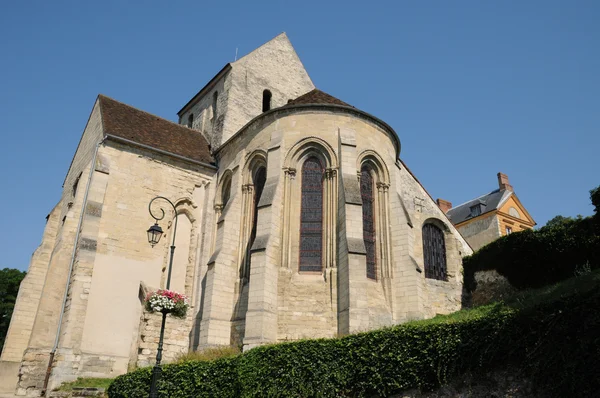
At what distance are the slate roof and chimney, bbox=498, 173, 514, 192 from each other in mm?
385

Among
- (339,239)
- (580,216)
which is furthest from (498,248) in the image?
(339,239)

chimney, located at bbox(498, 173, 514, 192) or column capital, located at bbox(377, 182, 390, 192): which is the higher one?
chimney, located at bbox(498, 173, 514, 192)

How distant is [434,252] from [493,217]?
11.0 metres

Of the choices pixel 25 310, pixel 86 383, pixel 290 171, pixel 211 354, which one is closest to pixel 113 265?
pixel 86 383

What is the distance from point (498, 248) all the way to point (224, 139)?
40.5 feet

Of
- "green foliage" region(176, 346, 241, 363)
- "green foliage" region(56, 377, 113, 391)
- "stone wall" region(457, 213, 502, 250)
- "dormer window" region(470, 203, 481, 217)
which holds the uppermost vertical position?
"dormer window" region(470, 203, 481, 217)

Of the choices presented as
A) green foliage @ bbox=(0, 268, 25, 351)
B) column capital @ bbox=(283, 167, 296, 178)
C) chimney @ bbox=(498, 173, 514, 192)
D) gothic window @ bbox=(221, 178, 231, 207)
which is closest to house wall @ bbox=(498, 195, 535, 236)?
chimney @ bbox=(498, 173, 514, 192)

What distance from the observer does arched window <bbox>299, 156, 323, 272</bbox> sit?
15.6 m

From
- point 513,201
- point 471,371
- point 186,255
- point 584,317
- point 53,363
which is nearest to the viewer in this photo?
point 584,317

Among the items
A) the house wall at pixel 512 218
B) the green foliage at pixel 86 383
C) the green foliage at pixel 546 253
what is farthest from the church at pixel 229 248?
the house wall at pixel 512 218

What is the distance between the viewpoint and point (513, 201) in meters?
31.8

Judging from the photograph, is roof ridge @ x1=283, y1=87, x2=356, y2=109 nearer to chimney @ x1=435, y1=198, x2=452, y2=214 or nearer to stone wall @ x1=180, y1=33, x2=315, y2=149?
stone wall @ x1=180, y1=33, x2=315, y2=149

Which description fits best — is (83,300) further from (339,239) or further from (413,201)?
(413,201)

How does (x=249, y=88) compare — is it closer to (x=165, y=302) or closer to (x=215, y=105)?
(x=215, y=105)
